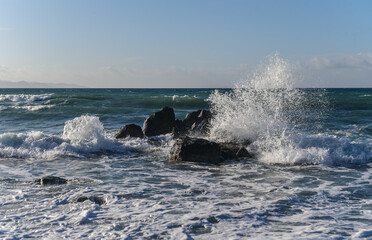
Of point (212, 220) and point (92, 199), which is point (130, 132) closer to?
point (92, 199)

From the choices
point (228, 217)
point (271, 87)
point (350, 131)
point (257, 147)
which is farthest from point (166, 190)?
point (350, 131)

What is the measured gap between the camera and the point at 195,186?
736 cm

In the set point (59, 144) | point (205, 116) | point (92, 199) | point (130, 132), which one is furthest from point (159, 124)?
point (92, 199)

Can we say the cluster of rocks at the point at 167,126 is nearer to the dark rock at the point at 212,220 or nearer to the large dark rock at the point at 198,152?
the large dark rock at the point at 198,152

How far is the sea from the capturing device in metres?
5.09

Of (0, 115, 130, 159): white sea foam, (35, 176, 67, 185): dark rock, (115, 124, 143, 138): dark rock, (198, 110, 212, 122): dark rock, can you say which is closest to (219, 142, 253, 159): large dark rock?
(198, 110, 212, 122): dark rock

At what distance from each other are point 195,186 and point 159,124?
23.9ft

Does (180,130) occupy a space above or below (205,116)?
below

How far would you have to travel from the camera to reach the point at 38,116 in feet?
75.5

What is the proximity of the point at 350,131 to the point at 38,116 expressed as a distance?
55.6 ft

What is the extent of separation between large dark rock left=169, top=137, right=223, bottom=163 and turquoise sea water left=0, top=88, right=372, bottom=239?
38cm

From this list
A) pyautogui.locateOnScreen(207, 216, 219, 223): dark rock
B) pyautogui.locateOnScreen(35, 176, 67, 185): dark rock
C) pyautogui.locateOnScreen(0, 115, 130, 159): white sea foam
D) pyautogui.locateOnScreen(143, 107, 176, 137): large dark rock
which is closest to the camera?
pyautogui.locateOnScreen(207, 216, 219, 223): dark rock

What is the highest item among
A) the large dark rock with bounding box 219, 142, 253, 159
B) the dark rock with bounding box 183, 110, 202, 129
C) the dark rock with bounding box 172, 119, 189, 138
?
the dark rock with bounding box 183, 110, 202, 129

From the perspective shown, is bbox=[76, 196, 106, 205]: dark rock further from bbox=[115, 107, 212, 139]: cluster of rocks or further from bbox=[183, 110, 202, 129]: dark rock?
bbox=[183, 110, 202, 129]: dark rock
